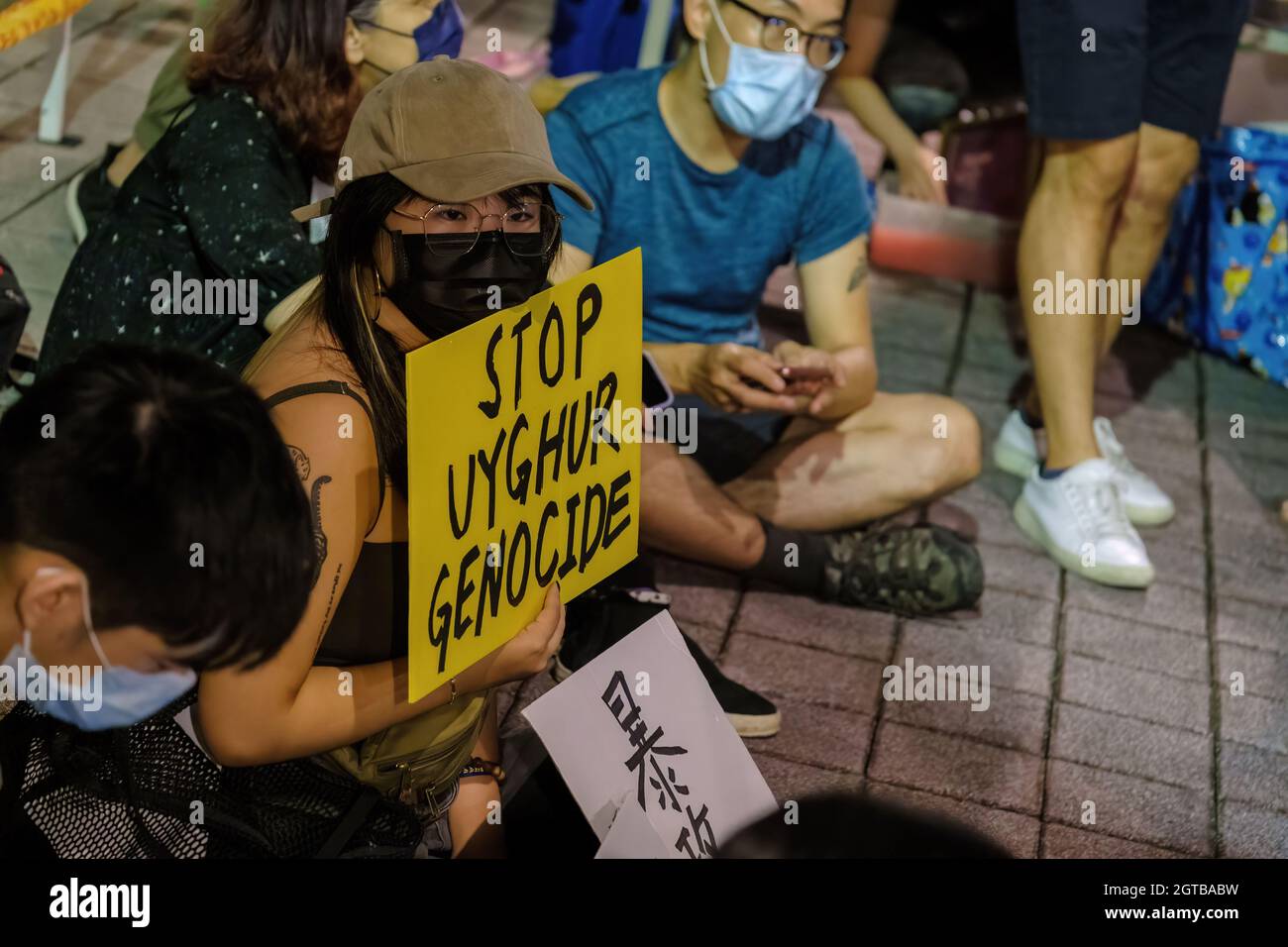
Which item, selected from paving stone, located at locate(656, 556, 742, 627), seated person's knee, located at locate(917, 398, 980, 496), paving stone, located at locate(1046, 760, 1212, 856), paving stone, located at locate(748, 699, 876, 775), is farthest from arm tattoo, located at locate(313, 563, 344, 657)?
seated person's knee, located at locate(917, 398, 980, 496)

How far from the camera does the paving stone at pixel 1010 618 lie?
12.0ft

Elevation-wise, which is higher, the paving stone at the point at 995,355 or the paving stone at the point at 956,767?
the paving stone at the point at 956,767

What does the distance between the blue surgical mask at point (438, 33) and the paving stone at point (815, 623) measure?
1535mm

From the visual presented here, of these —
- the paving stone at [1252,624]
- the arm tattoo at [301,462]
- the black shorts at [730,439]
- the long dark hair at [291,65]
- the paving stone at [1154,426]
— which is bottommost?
the paving stone at [1154,426]

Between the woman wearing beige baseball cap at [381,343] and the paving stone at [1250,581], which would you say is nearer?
the woman wearing beige baseball cap at [381,343]

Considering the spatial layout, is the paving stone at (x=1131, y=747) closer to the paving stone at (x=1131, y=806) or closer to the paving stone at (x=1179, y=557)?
the paving stone at (x=1131, y=806)

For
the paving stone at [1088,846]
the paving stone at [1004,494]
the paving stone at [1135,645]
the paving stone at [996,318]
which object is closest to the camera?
the paving stone at [1088,846]

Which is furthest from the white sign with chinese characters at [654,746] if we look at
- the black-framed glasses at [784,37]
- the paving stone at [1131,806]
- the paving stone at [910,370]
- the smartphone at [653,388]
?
the paving stone at [910,370]

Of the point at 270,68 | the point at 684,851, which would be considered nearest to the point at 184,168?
the point at 270,68

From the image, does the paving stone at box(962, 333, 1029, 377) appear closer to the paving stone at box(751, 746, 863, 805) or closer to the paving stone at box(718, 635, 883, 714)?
the paving stone at box(718, 635, 883, 714)

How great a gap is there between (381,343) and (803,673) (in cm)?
166

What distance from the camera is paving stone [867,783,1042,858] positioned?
300 cm
